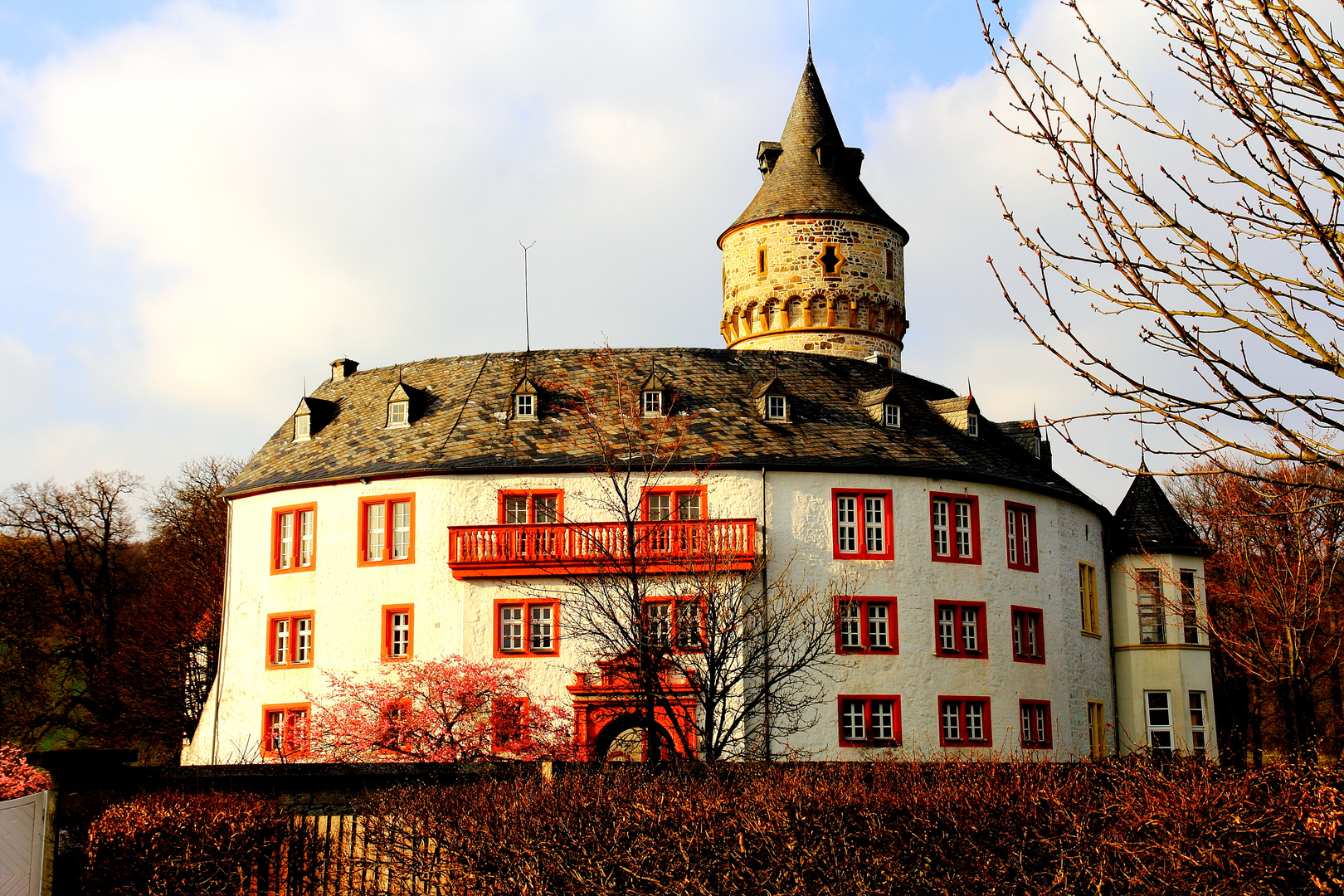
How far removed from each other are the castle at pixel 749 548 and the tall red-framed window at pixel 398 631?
0.18ft

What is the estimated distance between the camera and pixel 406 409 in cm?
3328

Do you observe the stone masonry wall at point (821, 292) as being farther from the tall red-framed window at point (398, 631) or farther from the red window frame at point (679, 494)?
the tall red-framed window at point (398, 631)

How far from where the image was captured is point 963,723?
29969 mm

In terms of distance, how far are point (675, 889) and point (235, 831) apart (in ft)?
15.9

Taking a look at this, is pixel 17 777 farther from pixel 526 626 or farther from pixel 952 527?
pixel 952 527

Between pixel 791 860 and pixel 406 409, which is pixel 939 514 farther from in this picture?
pixel 791 860

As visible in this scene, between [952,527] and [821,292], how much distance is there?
11792 millimetres

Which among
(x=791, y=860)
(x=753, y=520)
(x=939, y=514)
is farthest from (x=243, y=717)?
(x=791, y=860)

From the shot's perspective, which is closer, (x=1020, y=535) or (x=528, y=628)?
(x=528, y=628)

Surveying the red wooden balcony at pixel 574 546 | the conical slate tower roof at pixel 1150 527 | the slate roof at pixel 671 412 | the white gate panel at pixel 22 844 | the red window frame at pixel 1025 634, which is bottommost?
the white gate panel at pixel 22 844

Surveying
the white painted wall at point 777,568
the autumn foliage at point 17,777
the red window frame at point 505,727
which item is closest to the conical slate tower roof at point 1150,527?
the white painted wall at point 777,568

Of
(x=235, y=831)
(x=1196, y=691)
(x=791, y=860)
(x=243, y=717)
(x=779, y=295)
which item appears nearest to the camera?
(x=791, y=860)

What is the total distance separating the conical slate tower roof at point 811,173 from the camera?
1635 inches

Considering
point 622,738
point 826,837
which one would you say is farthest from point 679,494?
point 826,837
